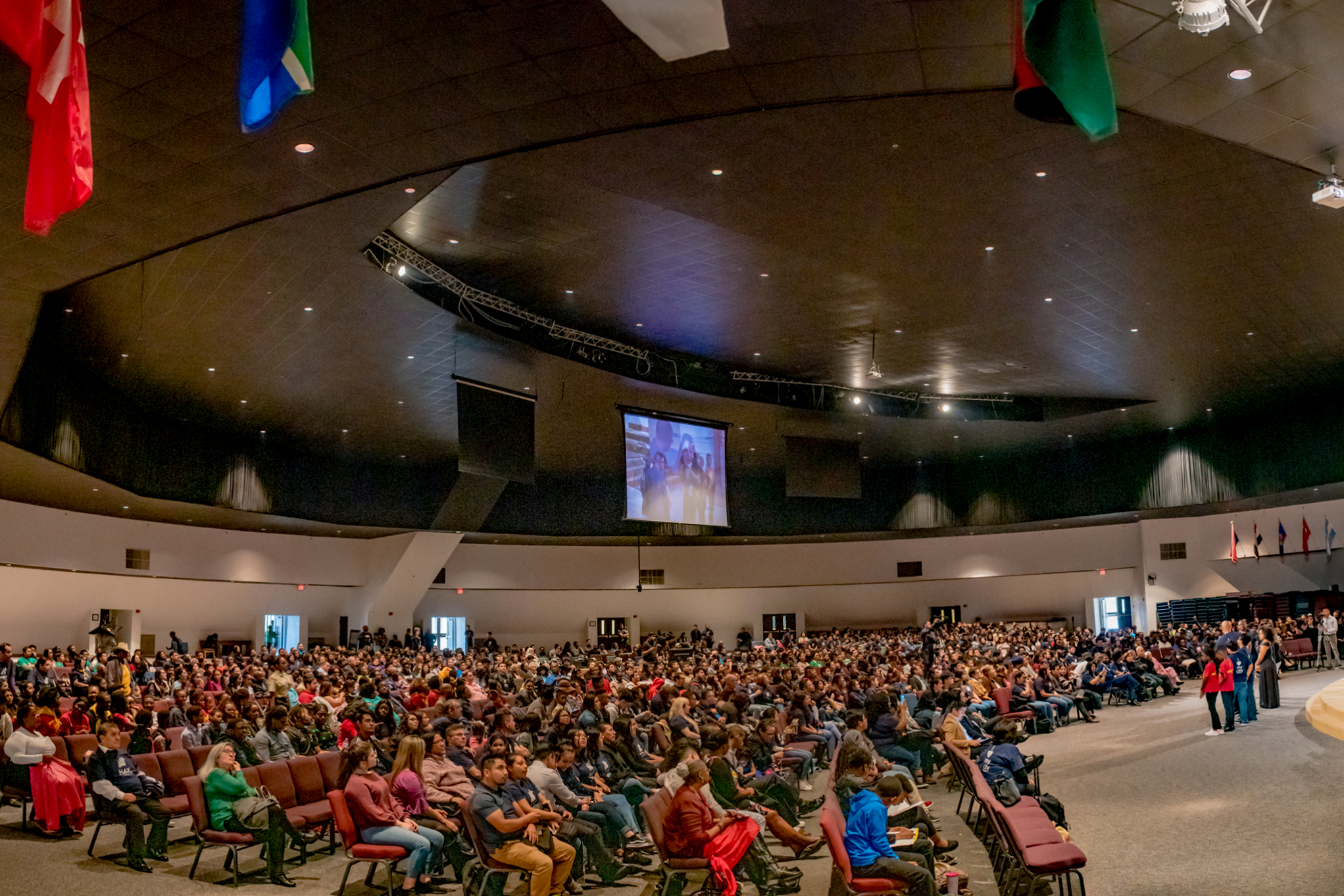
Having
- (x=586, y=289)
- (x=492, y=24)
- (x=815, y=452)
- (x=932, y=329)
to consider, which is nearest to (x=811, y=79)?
(x=492, y=24)

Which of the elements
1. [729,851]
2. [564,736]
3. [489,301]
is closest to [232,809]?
[564,736]

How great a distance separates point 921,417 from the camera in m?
26.7

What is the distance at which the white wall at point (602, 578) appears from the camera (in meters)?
24.9

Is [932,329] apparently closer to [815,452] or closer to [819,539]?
[815,452]

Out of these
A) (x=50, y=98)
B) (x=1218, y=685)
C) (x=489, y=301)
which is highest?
(x=489, y=301)

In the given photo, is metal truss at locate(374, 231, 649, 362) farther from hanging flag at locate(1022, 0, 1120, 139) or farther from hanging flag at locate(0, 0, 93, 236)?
hanging flag at locate(1022, 0, 1120, 139)

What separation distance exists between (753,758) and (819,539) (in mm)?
Result: 27362

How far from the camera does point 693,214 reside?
13.3 m

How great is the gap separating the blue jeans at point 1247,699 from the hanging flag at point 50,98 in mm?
13759

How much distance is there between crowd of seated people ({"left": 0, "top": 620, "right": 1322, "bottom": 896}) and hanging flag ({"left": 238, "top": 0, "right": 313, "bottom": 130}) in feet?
15.1

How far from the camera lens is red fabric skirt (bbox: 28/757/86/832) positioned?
8.65 meters

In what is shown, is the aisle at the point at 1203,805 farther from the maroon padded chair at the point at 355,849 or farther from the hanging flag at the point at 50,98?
the hanging flag at the point at 50,98

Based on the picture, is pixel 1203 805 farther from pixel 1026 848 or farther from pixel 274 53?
pixel 274 53

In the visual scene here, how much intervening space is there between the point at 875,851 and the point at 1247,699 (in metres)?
9.68
